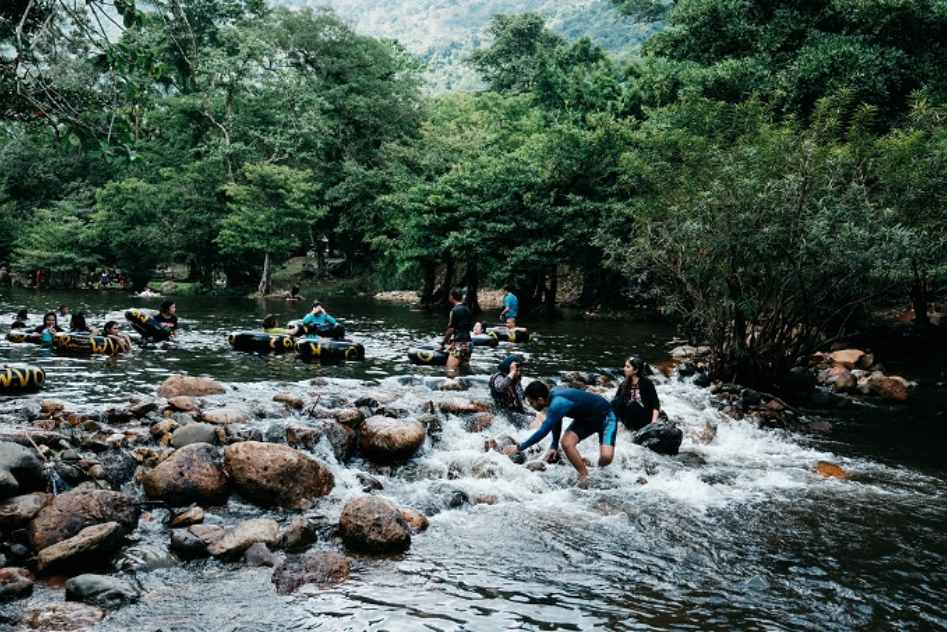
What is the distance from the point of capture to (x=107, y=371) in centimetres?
1327

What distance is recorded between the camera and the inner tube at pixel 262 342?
656 inches

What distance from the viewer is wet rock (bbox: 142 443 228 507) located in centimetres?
717

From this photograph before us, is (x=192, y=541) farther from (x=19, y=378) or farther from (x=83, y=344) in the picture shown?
(x=83, y=344)

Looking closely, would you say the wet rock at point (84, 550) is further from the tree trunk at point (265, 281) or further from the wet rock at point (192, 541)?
the tree trunk at point (265, 281)

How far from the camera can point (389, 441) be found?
8938mm

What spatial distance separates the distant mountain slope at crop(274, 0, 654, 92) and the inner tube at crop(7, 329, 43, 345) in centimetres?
2961

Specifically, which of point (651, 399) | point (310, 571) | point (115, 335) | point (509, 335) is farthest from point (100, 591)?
point (509, 335)

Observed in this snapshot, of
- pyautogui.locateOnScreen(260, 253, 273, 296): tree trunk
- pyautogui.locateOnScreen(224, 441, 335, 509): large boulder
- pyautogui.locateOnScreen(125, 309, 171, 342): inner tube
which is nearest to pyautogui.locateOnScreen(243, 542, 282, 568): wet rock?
pyautogui.locateOnScreen(224, 441, 335, 509): large boulder

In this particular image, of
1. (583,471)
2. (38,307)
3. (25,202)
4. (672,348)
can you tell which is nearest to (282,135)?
(38,307)

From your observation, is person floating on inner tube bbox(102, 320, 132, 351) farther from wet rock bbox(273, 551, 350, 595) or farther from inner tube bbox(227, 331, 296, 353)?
wet rock bbox(273, 551, 350, 595)

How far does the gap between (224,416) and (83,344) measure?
27.2ft

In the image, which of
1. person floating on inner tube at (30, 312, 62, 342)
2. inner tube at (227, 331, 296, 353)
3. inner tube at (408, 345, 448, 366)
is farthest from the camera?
inner tube at (227, 331, 296, 353)

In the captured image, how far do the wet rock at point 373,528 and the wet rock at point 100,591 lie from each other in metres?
1.88

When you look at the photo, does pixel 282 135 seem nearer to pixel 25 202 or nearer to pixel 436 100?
pixel 436 100
